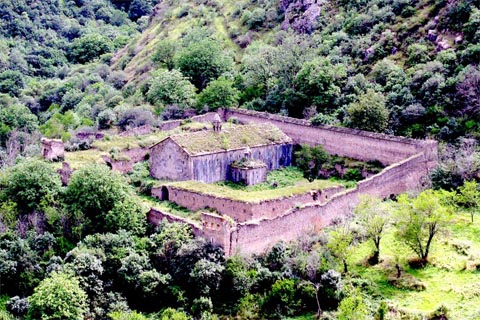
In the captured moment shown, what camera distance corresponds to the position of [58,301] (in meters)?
34.0

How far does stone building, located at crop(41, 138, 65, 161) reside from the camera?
4912 cm

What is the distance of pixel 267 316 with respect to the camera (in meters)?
35.1

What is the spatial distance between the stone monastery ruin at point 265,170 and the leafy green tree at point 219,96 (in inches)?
168

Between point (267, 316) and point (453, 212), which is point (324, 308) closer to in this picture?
point (267, 316)

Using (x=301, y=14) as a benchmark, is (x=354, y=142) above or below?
below

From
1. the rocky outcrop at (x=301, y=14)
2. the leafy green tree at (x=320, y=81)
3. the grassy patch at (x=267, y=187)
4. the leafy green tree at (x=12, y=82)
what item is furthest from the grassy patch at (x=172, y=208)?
the leafy green tree at (x=12, y=82)

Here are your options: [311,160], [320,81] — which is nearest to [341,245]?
[311,160]

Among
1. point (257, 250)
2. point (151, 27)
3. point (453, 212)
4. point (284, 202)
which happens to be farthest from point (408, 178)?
point (151, 27)

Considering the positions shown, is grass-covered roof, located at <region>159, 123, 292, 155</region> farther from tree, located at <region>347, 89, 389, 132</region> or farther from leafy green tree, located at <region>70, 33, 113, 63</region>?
leafy green tree, located at <region>70, 33, 113, 63</region>

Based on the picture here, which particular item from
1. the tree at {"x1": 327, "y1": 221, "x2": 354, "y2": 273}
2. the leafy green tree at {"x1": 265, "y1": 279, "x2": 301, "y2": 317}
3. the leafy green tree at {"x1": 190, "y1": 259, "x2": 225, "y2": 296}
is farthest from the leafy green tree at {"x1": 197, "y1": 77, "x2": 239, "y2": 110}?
the leafy green tree at {"x1": 265, "y1": 279, "x2": 301, "y2": 317}

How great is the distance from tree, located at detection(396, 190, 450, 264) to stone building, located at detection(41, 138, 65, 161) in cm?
2571

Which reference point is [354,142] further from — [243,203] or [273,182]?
[243,203]

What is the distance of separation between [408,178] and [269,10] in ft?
149

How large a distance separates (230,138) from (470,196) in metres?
17.9
